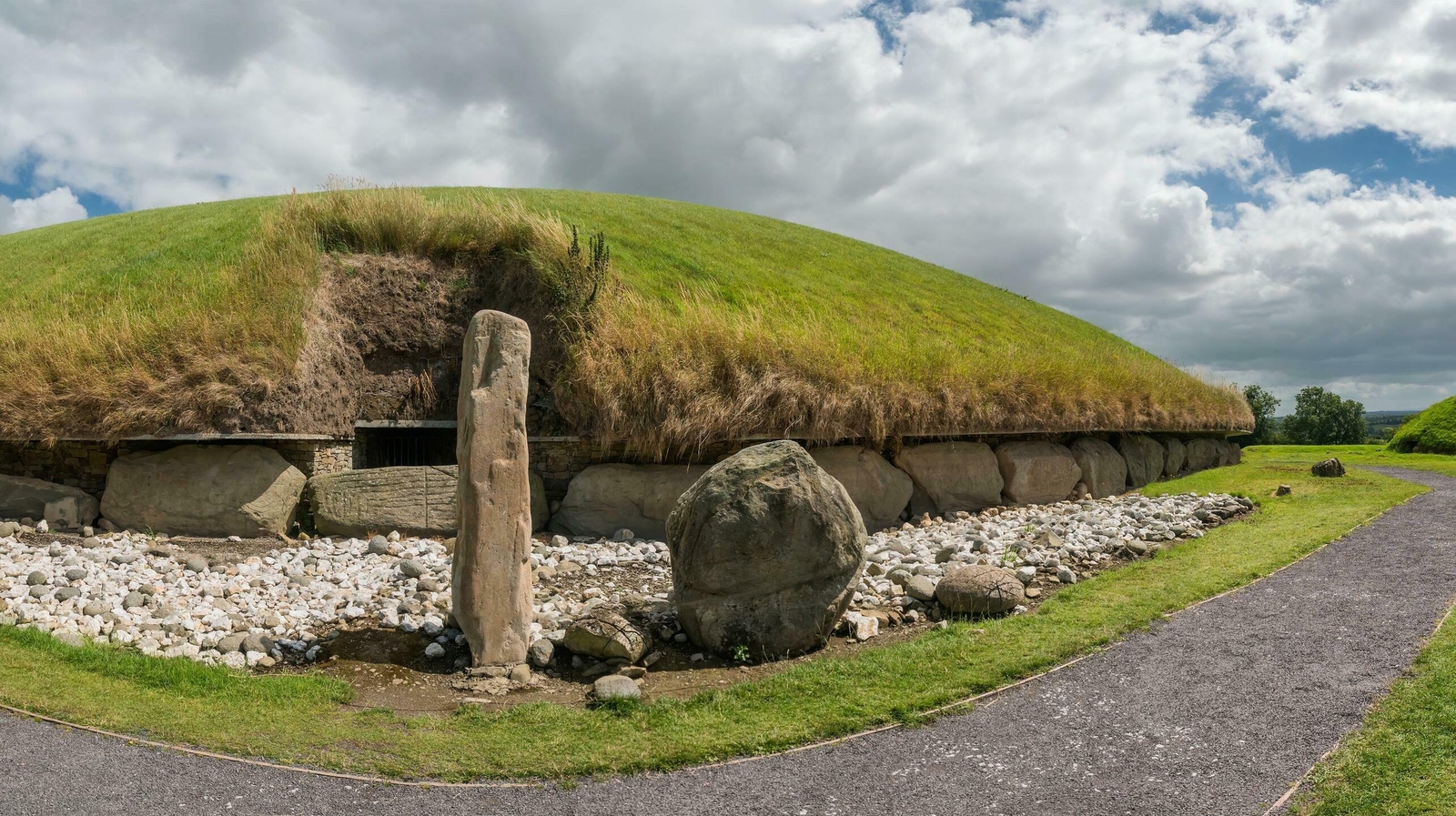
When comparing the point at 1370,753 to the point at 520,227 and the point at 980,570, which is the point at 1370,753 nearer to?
the point at 980,570

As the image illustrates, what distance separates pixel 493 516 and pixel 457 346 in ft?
23.6

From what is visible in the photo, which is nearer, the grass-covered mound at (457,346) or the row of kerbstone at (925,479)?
the grass-covered mound at (457,346)

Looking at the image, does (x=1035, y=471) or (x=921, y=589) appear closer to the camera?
(x=921, y=589)

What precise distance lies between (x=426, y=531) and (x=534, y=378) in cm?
289

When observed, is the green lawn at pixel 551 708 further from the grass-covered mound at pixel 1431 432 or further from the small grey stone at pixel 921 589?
the grass-covered mound at pixel 1431 432

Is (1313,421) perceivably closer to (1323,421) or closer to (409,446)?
(1323,421)

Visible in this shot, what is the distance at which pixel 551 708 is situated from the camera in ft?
19.0

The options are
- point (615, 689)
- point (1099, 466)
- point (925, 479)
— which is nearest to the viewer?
point (615, 689)

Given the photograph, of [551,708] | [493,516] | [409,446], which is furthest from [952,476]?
[409,446]

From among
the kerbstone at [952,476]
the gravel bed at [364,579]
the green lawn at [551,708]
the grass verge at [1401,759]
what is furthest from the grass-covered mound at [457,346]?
the grass verge at [1401,759]

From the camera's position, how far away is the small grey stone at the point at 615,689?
5.86 meters

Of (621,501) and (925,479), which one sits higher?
(925,479)

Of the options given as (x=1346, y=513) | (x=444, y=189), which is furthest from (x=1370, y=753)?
(x=444, y=189)

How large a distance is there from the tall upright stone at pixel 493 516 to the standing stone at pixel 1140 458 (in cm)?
1240
